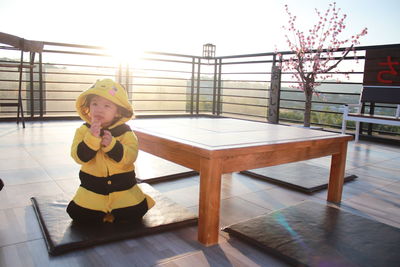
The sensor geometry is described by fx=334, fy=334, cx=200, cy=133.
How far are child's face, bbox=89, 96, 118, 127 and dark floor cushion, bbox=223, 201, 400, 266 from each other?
2.32ft

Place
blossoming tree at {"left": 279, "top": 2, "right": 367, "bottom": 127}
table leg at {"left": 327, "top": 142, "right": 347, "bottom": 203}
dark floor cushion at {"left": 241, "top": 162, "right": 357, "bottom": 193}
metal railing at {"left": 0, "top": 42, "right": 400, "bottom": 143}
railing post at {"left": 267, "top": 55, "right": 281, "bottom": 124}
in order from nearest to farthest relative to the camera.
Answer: table leg at {"left": 327, "top": 142, "right": 347, "bottom": 203}
dark floor cushion at {"left": 241, "top": 162, "right": 357, "bottom": 193}
blossoming tree at {"left": 279, "top": 2, "right": 367, "bottom": 127}
metal railing at {"left": 0, "top": 42, "right": 400, "bottom": 143}
railing post at {"left": 267, "top": 55, "right": 281, "bottom": 124}

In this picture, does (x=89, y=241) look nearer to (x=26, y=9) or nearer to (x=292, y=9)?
(x=292, y=9)

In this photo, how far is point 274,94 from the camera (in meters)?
5.31

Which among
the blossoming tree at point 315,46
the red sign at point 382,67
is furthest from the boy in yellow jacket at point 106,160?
the red sign at point 382,67

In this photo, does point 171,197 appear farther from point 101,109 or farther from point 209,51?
point 209,51

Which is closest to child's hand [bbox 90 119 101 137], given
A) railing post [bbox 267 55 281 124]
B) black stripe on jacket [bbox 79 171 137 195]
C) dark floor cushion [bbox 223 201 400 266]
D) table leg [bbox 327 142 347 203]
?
black stripe on jacket [bbox 79 171 137 195]

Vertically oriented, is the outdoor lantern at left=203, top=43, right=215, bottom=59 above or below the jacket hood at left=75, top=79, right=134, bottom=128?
above

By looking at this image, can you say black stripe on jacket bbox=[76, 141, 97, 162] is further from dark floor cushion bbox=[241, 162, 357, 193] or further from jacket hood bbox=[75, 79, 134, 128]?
dark floor cushion bbox=[241, 162, 357, 193]

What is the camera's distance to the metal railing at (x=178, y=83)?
4785 mm

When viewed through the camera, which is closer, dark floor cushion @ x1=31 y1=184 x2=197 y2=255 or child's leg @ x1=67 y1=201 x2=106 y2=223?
dark floor cushion @ x1=31 y1=184 x2=197 y2=255

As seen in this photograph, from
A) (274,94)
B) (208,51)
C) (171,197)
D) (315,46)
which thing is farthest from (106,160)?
(208,51)

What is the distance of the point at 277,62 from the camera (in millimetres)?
5387

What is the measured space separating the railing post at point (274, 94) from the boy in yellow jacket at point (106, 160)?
164 inches

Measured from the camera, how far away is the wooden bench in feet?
12.7
